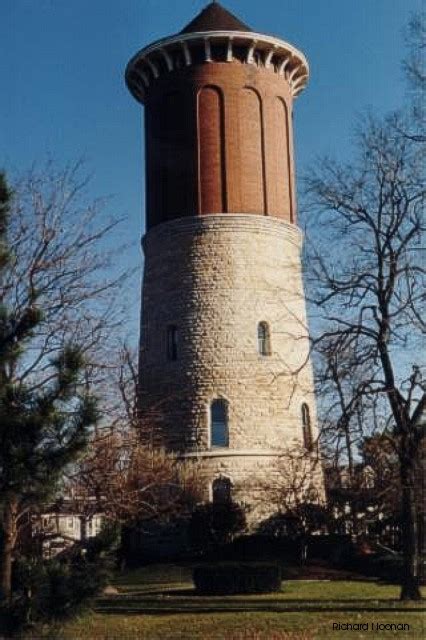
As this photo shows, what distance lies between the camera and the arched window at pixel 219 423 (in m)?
34.4

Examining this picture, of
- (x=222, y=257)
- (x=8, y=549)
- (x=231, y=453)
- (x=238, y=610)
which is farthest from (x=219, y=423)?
(x=8, y=549)

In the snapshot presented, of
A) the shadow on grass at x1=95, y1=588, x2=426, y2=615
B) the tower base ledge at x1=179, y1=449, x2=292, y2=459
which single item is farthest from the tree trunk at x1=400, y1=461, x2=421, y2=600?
the tower base ledge at x1=179, y1=449, x2=292, y2=459

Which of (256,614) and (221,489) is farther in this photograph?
(221,489)

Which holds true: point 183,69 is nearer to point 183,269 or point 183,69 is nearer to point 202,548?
point 183,269

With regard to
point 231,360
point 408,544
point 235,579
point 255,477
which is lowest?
point 235,579

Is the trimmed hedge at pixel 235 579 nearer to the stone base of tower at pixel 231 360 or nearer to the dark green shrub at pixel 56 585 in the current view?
the stone base of tower at pixel 231 360

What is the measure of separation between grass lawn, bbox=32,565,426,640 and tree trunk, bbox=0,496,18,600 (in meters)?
0.85

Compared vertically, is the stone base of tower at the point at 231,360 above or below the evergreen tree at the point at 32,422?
above

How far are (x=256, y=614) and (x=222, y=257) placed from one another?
746 inches

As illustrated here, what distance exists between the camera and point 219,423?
34.5 m

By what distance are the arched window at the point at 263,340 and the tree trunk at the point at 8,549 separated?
2509cm

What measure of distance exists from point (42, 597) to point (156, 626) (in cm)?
843

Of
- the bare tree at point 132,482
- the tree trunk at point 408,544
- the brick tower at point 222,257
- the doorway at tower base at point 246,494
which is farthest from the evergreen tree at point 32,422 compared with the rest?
the doorway at tower base at point 246,494

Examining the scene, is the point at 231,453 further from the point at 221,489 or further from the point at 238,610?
the point at 238,610
